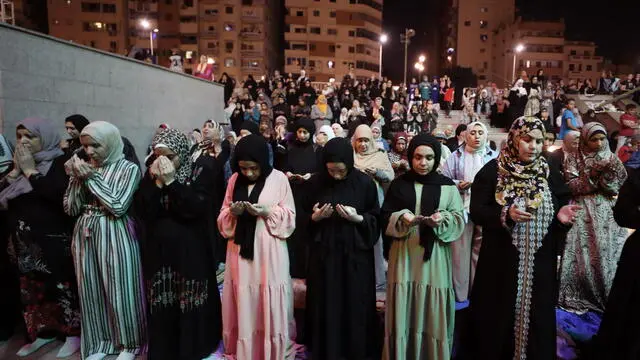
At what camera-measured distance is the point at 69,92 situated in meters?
5.76

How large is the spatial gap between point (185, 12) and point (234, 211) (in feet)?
158

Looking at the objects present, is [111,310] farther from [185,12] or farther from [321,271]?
[185,12]

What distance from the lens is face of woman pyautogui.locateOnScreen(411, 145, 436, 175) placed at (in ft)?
10.1

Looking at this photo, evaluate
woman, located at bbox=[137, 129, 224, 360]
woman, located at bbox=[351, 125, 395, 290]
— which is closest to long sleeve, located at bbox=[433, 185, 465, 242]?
woman, located at bbox=[351, 125, 395, 290]

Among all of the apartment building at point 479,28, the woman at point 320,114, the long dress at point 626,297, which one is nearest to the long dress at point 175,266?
the long dress at point 626,297

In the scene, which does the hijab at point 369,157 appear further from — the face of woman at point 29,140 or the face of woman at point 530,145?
the face of woman at point 29,140

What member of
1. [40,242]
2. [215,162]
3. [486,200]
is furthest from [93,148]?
[486,200]

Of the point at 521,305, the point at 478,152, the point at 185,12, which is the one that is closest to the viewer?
the point at 521,305

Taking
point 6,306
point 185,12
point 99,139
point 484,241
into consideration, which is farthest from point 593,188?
point 185,12

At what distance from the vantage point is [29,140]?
12.0 feet

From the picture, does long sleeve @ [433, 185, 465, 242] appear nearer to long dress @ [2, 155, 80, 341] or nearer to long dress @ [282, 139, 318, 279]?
long dress @ [282, 139, 318, 279]

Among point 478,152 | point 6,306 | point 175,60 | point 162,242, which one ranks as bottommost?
point 6,306

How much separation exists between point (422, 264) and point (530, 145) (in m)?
1.12

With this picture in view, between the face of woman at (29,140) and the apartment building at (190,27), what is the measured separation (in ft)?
143
